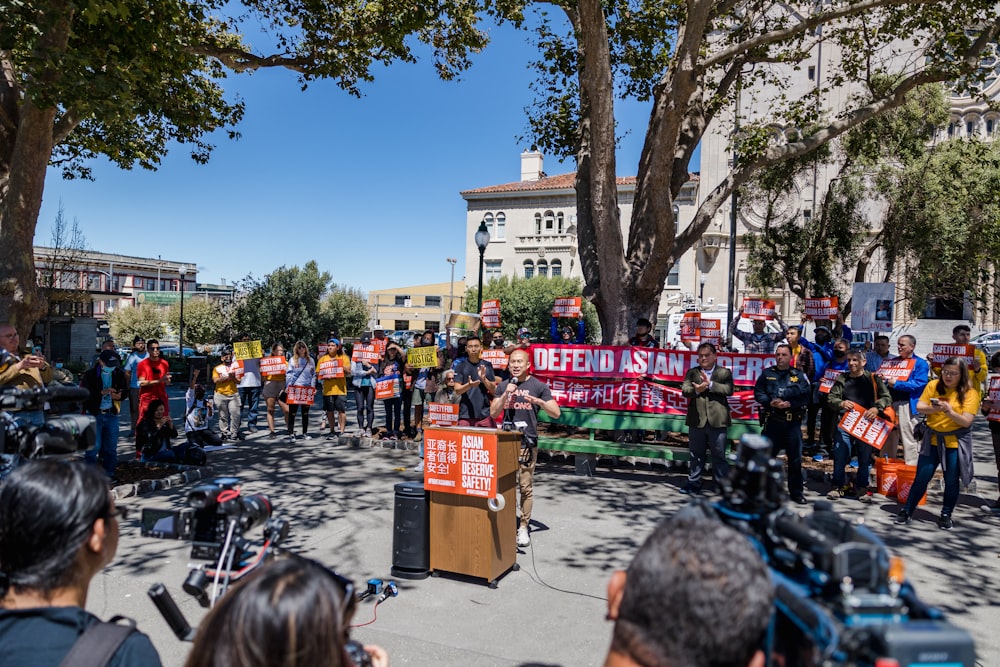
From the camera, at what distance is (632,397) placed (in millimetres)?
10797

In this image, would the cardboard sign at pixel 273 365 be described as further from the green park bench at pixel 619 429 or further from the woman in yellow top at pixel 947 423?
the woman in yellow top at pixel 947 423

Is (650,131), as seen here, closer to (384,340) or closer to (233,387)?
(384,340)

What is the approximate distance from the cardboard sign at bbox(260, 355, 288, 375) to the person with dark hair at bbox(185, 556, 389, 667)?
12.6 m

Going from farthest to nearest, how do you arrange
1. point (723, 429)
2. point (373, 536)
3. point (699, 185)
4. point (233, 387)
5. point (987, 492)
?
point (699, 185) → point (233, 387) → point (987, 492) → point (723, 429) → point (373, 536)

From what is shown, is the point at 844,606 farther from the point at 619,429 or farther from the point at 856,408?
the point at 619,429

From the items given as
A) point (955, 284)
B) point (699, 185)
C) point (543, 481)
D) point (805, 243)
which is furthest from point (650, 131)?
point (699, 185)

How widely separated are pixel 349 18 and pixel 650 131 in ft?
19.0

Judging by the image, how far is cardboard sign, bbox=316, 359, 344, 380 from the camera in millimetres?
12961

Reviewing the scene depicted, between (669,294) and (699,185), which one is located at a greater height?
(699,185)

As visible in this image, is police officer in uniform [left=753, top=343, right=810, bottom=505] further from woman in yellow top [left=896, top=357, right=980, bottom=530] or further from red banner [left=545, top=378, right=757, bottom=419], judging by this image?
red banner [left=545, top=378, right=757, bottom=419]

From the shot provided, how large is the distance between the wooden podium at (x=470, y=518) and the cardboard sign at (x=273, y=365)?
852 cm

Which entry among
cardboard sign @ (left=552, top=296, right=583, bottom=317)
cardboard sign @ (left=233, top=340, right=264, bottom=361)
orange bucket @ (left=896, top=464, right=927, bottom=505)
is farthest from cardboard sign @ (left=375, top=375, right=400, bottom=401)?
orange bucket @ (left=896, top=464, right=927, bottom=505)

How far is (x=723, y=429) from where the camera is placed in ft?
28.9

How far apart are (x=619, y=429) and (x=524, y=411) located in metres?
3.90
